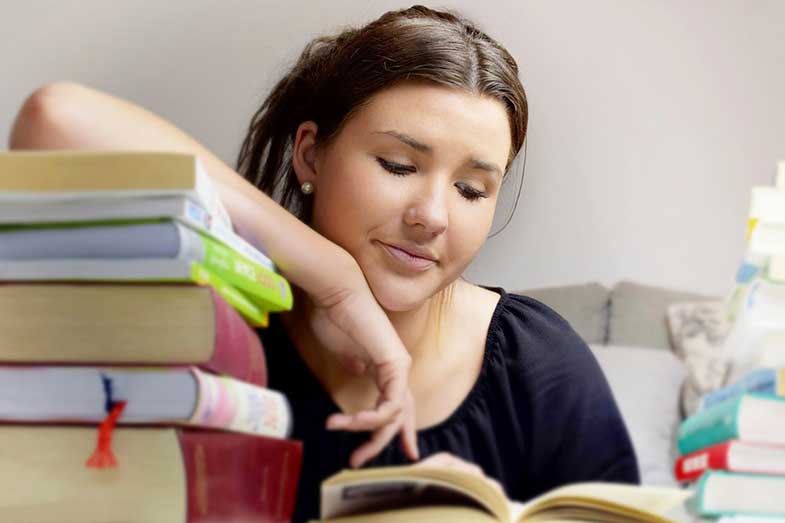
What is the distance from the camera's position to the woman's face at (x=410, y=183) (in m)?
1.06

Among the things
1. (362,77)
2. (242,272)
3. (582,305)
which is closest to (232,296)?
(242,272)

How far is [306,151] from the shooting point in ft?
3.61

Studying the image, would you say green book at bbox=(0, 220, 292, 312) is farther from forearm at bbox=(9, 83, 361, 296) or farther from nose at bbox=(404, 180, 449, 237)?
nose at bbox=(404, 180, 449, 237)

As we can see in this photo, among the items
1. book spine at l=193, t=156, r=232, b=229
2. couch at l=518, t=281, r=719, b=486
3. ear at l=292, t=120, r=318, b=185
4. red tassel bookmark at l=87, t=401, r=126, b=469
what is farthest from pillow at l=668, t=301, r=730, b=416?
red tassel bookmark at l=87, t=401, r=126, b=469

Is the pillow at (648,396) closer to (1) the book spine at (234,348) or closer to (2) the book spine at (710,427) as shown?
(2) the book spine at (710,427)

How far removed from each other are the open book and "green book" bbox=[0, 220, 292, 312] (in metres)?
0.23

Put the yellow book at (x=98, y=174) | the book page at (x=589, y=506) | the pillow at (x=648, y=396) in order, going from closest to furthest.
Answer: the yellow book at (x=98, y=174) < the book page at (x=589, y=506) < the pillow at (x=648, y=396)

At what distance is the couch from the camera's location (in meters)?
1.13

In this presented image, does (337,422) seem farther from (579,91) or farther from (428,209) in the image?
(579,91)

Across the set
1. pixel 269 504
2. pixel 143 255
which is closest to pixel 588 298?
pixel 269 504

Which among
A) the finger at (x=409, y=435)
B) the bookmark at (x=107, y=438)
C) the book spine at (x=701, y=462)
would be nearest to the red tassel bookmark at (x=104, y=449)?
the bookmark at (x=107, y=438)

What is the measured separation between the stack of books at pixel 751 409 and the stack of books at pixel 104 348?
589mm

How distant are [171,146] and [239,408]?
28 centimetres

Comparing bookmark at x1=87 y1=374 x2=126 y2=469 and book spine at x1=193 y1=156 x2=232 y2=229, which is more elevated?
book spine at x1=193 y1=156 x2=232 y2=229
